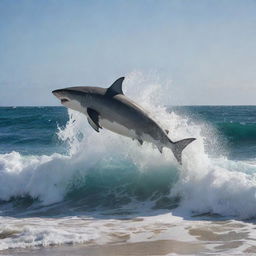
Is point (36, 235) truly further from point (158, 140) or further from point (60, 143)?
point (60, 143)

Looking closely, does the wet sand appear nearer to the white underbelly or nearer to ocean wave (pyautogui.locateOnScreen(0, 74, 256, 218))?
the white underbelly

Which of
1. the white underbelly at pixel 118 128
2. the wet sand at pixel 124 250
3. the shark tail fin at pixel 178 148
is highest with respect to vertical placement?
the white underbelly at pixel 118 128

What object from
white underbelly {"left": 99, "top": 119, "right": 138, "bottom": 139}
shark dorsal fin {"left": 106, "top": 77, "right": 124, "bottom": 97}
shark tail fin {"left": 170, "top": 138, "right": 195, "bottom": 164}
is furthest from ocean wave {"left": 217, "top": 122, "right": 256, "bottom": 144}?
white underbelly {"left": 99, "top": 119, "right": 138, "bottom": 139}

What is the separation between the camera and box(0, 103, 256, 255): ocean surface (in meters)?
8.54

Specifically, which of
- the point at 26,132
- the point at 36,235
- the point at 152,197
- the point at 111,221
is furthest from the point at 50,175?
the point at 26,132

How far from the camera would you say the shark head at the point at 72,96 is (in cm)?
857

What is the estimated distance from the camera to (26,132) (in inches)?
1371

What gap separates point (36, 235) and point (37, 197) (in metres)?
5.04

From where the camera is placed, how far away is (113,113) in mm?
8500

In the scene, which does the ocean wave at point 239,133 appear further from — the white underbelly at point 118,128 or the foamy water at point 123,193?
the white underbelly at point 118,128

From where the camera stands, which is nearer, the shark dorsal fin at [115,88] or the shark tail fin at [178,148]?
the shark dorsal fin at [115,88]

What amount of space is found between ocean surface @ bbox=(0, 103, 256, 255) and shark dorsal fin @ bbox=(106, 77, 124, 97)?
0.94 meters

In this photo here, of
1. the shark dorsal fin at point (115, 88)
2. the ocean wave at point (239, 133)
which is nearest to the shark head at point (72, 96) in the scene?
the shark dorsal fin at point (115, 88)

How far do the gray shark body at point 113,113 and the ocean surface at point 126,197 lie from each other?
34 cm
